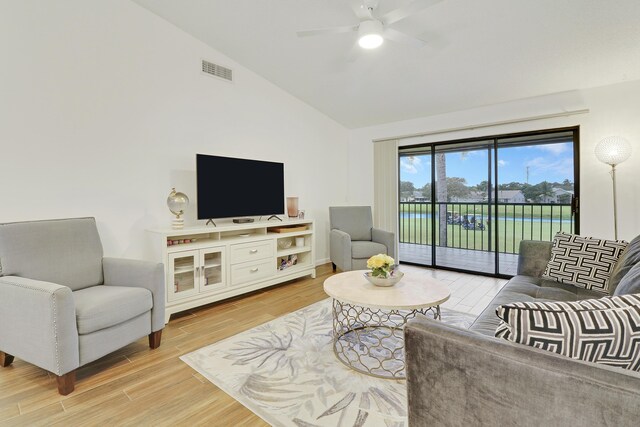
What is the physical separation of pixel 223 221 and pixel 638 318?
136 inches

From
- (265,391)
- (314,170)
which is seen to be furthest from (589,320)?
(314,170)

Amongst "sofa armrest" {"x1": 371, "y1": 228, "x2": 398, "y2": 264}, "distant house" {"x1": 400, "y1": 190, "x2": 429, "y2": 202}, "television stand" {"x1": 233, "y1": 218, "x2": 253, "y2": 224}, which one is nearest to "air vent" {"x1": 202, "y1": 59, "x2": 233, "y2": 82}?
"television stand" {"x1": 233, "y1": 218, "x2": 253, "y2": 224}

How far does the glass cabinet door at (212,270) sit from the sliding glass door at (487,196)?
10.4 feet

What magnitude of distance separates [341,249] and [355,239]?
0.60 m

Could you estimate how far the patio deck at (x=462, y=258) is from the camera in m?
4.40

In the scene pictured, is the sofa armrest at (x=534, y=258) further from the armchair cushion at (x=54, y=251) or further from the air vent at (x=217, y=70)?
the air vent at (x=217, y=70)

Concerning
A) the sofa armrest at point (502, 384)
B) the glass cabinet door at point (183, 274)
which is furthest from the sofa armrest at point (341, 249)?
the sofa armrest at point (502, 384)

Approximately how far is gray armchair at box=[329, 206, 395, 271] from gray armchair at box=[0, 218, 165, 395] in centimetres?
234

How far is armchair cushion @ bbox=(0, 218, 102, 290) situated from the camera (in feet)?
6.61

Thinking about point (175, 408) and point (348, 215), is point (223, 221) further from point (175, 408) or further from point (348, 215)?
point (175, 408)

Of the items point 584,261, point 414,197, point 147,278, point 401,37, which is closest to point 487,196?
point 414,197

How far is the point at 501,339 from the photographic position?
87 centimetres

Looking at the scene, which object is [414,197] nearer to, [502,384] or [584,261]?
[584,261]

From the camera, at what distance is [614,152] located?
10.1 ft
